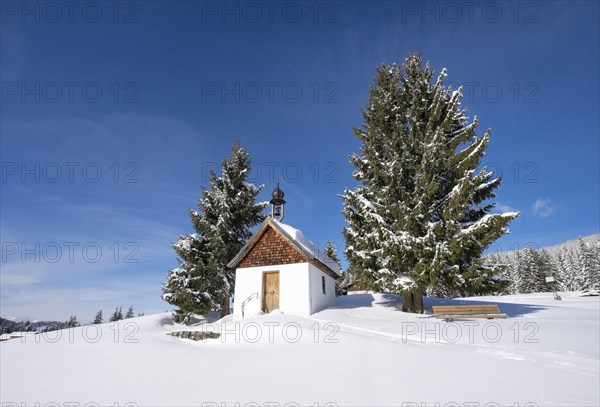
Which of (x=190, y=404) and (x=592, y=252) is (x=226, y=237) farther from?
(x=592, y=252)

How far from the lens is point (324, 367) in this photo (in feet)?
24.9

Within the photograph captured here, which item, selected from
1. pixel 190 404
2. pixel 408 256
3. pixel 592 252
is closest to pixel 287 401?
pixel 190 404

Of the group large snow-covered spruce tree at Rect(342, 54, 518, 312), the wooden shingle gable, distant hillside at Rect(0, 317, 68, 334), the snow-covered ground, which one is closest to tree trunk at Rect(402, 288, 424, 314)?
large snow-covered spruce tree at Rect(342, 54, 518, 312)

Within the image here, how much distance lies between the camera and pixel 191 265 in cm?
2184

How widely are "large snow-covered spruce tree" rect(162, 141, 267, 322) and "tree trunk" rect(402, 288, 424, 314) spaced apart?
11928 millimetres

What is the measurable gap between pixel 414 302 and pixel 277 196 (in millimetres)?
13452

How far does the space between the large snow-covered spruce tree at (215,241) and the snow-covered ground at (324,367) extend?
810 cm

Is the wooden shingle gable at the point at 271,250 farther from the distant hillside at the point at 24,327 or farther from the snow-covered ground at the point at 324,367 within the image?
the distant hillside at the point at 24,327

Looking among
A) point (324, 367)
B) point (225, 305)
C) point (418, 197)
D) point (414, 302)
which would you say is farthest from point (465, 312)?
point (225, 305)

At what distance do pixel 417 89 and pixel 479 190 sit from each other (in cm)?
701

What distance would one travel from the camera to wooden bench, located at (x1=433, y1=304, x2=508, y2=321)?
1420cm

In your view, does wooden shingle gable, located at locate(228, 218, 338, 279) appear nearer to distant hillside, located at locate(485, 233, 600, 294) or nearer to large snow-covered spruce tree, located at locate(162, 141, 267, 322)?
Answer: large snow-covered spruce tree, located at locate(162, 141, 267, 322)

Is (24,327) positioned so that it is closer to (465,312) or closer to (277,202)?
(277,202)

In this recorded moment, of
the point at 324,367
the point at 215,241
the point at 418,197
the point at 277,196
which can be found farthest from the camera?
the point at 277,196
